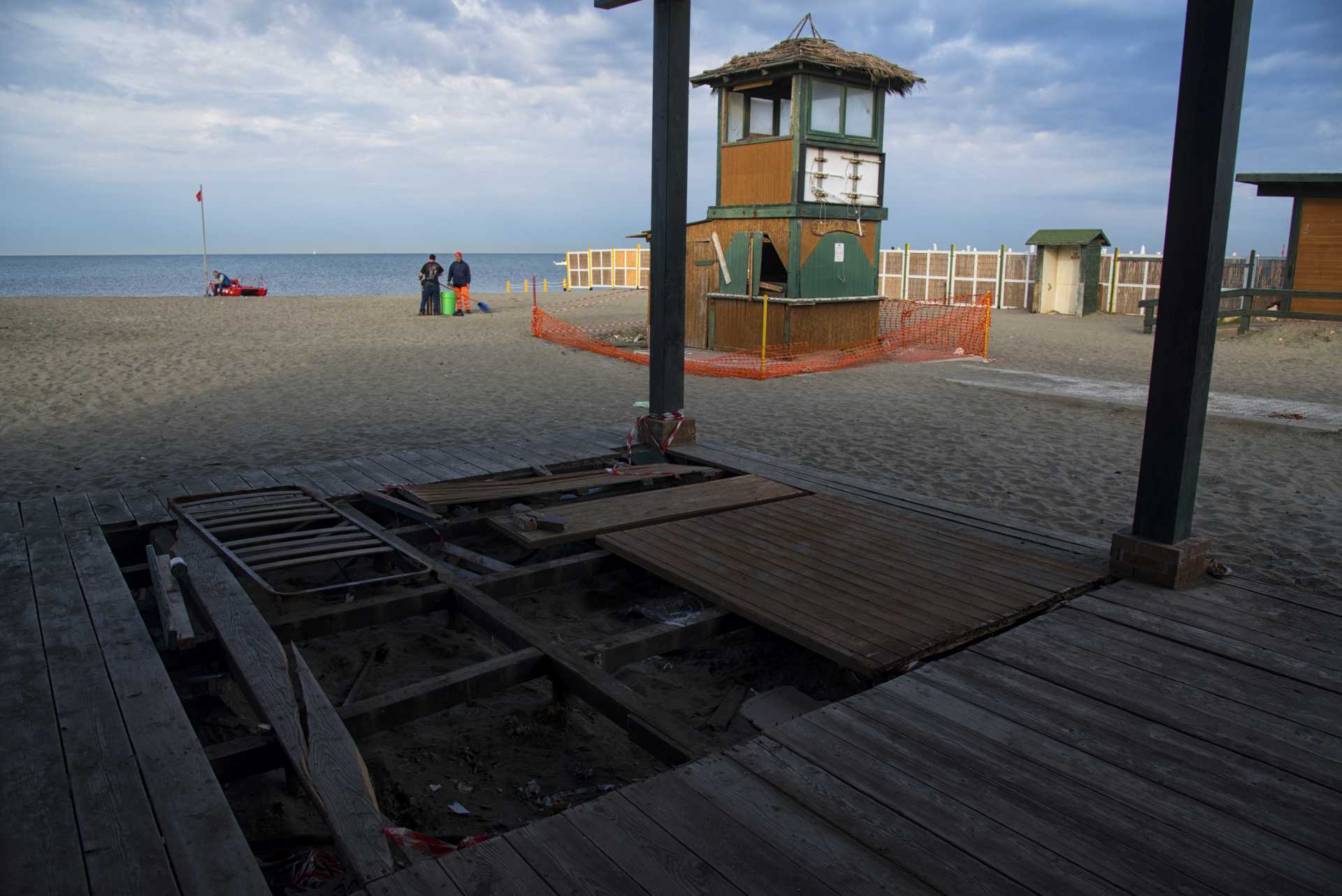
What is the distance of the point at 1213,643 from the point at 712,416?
746cm

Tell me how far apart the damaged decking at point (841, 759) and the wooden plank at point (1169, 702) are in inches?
0.4

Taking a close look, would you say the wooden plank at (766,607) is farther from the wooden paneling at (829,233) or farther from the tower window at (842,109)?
the tower window at (842,109)

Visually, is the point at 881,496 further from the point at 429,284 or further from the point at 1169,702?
the point at 429,284

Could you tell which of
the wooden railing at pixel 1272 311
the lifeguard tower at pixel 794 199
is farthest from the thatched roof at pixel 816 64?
the wooden railing at pixel 1272 311

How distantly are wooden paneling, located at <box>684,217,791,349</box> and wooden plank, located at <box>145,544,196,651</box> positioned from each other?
487 inches

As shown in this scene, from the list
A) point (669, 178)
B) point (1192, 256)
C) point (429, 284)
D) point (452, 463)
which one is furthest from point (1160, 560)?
point (429, 284)

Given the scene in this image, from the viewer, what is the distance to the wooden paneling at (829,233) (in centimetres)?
1566

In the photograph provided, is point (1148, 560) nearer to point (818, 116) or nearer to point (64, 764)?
point (64, 764)

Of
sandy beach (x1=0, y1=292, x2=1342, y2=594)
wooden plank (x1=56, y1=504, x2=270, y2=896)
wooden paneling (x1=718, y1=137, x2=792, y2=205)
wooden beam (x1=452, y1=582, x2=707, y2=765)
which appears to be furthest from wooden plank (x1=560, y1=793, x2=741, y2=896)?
wooden paneling (x1=718, y1=137, x2=792, y2=205)

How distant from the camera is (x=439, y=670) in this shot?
431cm

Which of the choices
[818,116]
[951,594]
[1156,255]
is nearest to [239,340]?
[818,116]

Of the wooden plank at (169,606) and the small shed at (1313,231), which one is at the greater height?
the small shed at (1313,231)

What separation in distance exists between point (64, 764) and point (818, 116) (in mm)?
15327

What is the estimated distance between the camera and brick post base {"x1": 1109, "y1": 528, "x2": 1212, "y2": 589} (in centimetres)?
423
